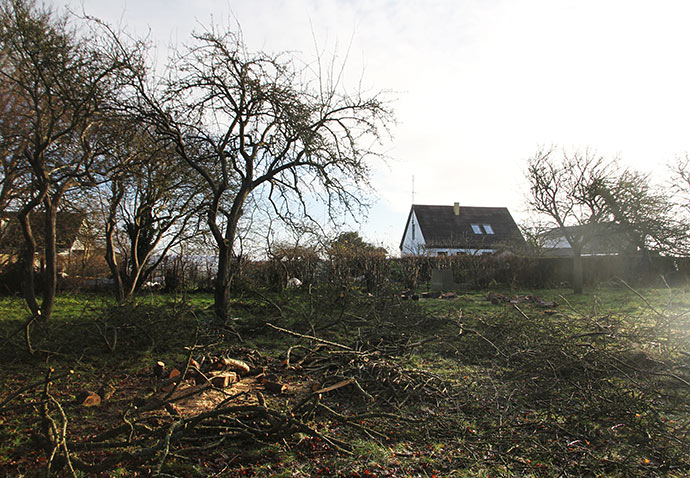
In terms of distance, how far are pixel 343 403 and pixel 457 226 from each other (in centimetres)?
3096

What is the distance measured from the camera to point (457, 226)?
111 feet

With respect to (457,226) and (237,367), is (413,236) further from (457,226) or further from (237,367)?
(237,367)

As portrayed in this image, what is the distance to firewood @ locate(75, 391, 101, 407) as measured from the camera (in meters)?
3.92

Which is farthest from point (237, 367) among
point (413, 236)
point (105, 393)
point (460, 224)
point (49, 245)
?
point (413, 236)

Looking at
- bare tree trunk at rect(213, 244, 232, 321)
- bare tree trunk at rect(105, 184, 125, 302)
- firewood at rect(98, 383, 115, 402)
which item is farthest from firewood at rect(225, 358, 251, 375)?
bare tree trunk at rect(105, 184, 125, 302)

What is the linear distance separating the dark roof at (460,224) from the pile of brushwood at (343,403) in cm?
2520

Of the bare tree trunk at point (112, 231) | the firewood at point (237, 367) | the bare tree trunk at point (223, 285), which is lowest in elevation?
the firewood at point (237, 367)

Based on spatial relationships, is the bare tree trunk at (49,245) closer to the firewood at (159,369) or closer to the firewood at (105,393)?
the firewood at (159,369)

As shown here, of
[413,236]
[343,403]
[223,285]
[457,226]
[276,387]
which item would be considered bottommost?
[343,403]

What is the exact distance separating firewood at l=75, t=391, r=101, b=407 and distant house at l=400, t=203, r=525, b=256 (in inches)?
1126

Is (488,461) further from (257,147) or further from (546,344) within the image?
(257,147)

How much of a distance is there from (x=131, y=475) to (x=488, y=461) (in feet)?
8.39

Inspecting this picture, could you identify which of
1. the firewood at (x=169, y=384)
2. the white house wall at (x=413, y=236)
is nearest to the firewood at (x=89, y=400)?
the firewood at (x=169, y=384)

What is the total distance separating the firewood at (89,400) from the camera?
392 cm
